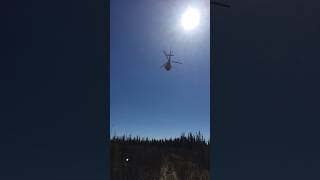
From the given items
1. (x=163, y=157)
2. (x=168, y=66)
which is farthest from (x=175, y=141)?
(x=168, y=66)

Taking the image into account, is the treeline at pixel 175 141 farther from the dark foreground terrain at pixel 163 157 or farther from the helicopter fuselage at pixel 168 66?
the helicopter fuselage at pixel 168 66

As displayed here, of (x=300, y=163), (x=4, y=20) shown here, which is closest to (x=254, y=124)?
(x=300, y=163)

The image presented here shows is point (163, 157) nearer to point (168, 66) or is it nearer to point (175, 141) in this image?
point (175, 141)

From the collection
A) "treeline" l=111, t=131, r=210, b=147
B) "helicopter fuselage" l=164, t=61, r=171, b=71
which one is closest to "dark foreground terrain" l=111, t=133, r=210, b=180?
"treeline" l=111, t=131, r=210, b=147

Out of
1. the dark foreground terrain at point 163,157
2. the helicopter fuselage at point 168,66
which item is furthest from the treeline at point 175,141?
the helicopter fuselage at point 168,66

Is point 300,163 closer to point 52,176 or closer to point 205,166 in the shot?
point 205,166

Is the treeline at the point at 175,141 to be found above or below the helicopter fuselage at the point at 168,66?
below

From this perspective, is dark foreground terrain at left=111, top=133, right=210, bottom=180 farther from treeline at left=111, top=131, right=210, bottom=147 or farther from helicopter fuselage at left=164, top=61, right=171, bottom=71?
helicopter fuselage at left=164, top=61, right=171, bottom=71
